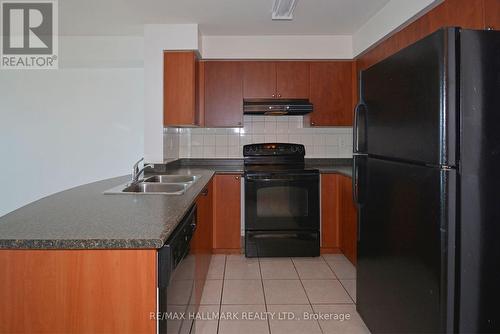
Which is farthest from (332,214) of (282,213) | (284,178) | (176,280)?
(176,280)

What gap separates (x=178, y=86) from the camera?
11.3ft

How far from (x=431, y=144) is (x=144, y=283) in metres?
1.20

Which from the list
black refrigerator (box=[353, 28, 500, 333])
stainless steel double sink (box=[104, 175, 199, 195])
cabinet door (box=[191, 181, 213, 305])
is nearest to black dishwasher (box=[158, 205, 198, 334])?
cabinet door (box=[191, 181, 213, 305])

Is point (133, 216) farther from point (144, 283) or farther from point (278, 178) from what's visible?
Result: point (278, 178)

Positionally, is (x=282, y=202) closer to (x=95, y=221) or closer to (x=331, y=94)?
(x=331, y=94)

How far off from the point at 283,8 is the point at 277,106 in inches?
46.9

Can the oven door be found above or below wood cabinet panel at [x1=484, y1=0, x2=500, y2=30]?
below

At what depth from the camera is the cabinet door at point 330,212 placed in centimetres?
363

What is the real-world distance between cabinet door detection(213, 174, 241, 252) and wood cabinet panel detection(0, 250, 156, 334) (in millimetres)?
2464

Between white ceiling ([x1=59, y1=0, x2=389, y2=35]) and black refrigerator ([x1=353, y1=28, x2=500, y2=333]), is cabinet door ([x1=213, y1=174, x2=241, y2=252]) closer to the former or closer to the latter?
white ceiling ([x1=59, y1=0, x2=389, y2=35])

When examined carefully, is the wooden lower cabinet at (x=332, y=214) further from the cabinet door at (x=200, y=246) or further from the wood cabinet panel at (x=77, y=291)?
the wood cabinet panel at (x=77, y=291)

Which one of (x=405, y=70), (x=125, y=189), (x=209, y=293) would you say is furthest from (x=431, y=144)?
(x=209, y=293)

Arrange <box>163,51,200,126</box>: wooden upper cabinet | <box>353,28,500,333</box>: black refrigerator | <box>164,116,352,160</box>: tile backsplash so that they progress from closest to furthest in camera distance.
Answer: <box>353,28,500,333</box>: black refrigerator → <box>163,51,200,126</box>: wooden upper cabinet → <box>164,116,352,160</box>: tile backsplash

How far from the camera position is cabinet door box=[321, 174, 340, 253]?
3.63m
